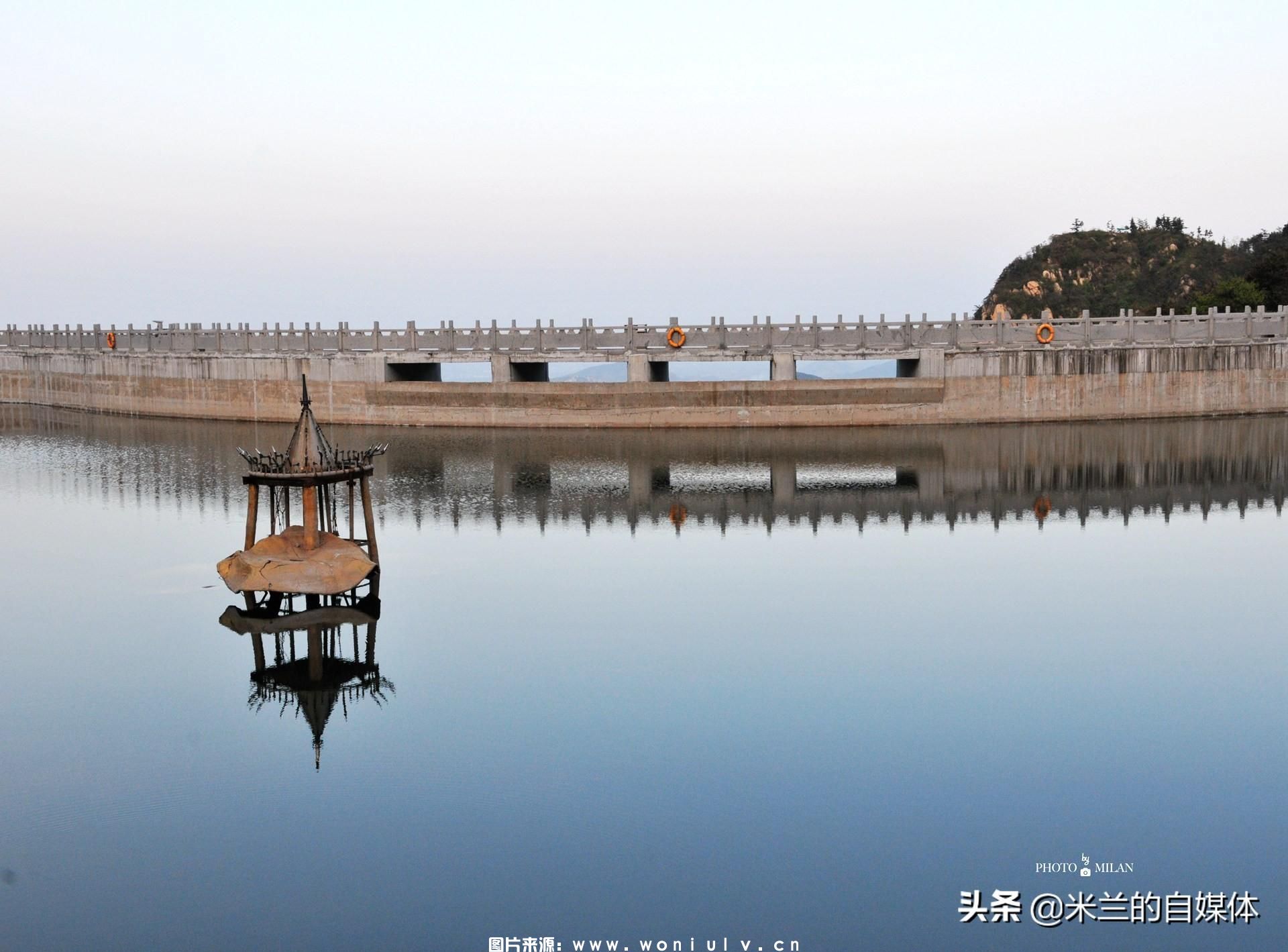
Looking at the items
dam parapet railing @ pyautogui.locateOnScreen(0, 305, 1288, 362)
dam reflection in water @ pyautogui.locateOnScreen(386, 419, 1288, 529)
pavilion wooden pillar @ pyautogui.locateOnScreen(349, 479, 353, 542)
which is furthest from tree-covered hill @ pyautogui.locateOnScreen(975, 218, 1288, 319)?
pavilion wooden pillar @ pyautogui.locateOnScreen(349, 479, 353, 542)

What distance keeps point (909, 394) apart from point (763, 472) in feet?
55.0

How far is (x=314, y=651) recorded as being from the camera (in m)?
21.7

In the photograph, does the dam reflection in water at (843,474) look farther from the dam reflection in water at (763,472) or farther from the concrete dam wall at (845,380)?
the concrete dam wall at (845,380)

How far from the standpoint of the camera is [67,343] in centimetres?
7925

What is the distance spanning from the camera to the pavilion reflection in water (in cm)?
1928

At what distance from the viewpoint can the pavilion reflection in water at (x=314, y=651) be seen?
63.3 feet

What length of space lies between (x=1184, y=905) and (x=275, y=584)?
16.6 meters

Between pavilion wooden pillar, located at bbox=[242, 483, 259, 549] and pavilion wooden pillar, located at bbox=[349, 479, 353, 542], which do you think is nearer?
pavilion wooden pillar, located at bbox=[242, 483, 259, 549]

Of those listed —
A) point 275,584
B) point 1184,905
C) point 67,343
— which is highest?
point 67,343

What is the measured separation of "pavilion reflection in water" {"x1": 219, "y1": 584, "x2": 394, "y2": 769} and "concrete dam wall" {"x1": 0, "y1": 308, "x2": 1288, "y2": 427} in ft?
111

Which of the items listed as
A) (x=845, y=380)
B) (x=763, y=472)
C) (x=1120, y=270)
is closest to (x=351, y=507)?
(x=763, y=472)

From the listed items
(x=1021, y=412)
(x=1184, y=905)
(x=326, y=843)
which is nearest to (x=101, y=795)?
(x=326, y=843)

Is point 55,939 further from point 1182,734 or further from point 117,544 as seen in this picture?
point 117,544

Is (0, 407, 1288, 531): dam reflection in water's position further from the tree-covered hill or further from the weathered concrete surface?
the tree-covered hill
